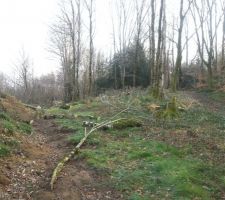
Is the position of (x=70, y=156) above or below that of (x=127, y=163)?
above

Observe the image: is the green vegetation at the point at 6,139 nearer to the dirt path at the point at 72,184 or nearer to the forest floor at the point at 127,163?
the forest floor at the point at 127,163

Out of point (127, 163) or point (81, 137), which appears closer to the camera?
point (127, 163)

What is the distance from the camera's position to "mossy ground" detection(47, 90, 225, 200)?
30.7ft

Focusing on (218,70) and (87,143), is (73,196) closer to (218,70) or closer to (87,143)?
(87,143)

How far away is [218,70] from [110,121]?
92.3ft

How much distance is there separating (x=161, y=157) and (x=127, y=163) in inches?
43.2

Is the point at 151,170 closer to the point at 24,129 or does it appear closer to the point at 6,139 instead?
the point at 6,139

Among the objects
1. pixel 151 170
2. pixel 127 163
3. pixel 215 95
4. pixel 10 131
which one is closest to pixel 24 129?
pixel 10 131

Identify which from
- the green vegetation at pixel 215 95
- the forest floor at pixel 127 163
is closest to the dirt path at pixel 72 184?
the forest floor at pixel 127 163

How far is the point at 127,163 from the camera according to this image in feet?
36.2

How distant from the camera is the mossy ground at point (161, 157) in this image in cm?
936

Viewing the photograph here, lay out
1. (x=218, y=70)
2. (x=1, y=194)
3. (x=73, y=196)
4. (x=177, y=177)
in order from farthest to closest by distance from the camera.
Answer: (x=218, y=70) → (x=177, y=177) → (x=73, y=196) → (x=1, y=194)

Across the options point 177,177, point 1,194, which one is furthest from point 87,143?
point 1,194

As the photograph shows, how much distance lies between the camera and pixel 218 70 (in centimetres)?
4125
